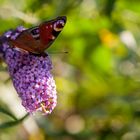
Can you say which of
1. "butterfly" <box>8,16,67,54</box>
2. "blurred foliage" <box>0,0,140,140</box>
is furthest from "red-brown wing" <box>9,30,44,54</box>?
"blurred foliage" <box>0,0,140,140</box>

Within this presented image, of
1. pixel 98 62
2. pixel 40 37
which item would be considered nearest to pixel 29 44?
pixel 40 37

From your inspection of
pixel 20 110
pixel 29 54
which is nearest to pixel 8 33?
pixel 29 54

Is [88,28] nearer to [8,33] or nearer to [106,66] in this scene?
[106,66]

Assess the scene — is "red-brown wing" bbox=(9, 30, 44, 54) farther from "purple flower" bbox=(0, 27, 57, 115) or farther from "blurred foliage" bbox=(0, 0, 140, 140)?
"blurred foliage" bbox=(0, 0, 140, 140)

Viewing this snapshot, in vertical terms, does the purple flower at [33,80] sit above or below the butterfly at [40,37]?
below

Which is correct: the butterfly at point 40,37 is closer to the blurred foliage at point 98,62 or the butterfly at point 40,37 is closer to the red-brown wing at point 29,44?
the red-brown wing at point 29,44

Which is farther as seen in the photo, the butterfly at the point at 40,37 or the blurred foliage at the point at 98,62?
the blurred foliage at the point at 98,62

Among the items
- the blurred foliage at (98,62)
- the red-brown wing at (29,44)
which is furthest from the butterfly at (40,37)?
the blurred foliage at (98,62)
